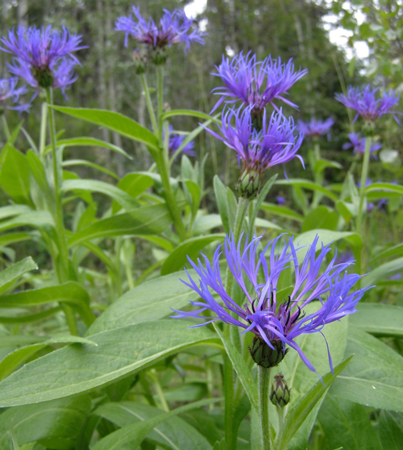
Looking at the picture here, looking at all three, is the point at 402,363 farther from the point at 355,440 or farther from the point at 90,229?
the point at 90,229

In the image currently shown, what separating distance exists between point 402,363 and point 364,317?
0.20m

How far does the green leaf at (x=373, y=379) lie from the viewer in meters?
0.63

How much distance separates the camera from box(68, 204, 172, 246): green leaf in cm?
104

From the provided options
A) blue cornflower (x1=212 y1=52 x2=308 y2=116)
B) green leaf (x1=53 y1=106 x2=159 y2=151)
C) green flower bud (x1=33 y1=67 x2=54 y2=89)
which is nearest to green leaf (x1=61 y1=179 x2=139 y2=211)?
green leaf (x1=53 y1=106 x2=159 y2=151)

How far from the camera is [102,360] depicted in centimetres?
57

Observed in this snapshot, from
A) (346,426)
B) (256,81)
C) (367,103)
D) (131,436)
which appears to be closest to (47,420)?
(131,436)

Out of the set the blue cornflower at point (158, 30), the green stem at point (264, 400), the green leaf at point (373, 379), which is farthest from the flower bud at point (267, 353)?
the blue cornflower at point (158, 30)

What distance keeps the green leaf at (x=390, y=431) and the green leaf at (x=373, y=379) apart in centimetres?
14

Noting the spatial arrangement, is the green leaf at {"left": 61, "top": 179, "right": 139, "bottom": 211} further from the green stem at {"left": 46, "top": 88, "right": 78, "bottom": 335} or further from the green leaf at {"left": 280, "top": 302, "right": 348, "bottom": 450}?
the green leaf at {"left": 280, "top": 302, "right": 348, "bottom": 450}

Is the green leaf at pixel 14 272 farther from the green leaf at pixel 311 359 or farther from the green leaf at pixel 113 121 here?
the green leaf at pixel 311 359

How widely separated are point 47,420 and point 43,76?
33.4 inches

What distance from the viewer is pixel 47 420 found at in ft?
2.57

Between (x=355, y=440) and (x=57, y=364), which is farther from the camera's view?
(x=355, y=440)

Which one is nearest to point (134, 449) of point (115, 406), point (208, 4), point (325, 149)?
point (115, 406)
